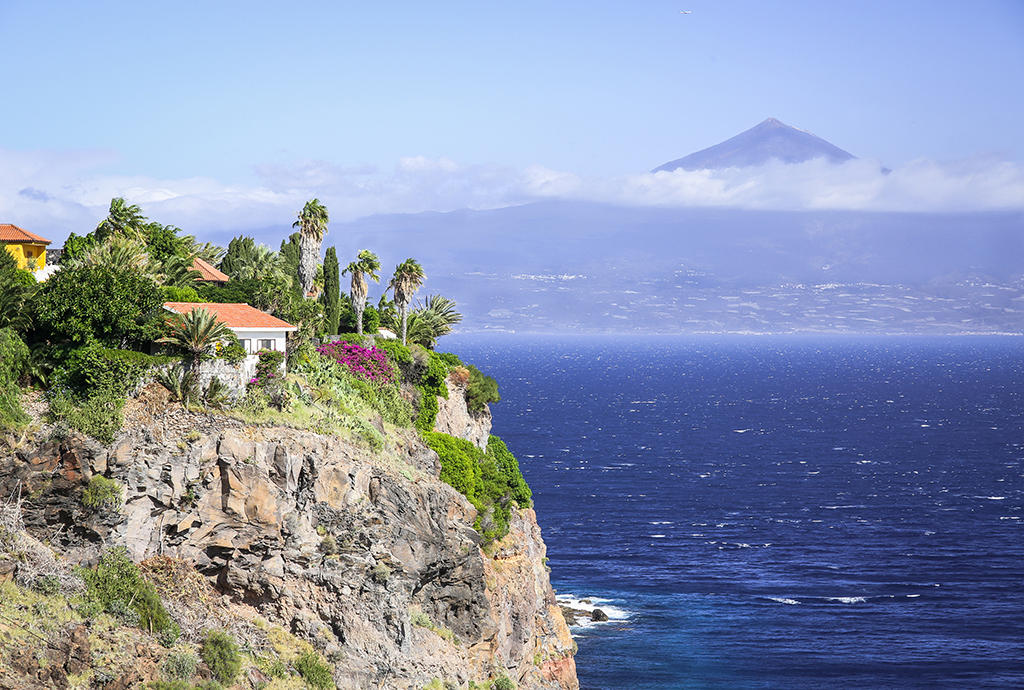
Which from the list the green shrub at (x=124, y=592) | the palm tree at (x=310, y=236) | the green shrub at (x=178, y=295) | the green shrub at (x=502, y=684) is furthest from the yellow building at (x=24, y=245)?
the green shrub at (x=502, y=684)

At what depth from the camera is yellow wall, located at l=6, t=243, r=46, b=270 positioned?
176 feet

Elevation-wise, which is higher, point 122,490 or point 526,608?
point 122,490

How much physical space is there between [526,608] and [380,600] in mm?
15629

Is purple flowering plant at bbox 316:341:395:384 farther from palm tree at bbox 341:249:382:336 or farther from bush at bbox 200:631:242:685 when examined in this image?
bush at bbox 200:631:242:685

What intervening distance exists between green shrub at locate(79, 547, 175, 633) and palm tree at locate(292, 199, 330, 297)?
120 ft

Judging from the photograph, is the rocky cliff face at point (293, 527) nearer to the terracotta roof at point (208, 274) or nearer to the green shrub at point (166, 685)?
the green shrub at point (166, 685)

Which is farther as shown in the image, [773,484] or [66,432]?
[773,484]

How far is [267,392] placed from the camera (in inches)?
1476

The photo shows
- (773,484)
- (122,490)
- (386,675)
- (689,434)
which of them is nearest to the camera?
(122,490)

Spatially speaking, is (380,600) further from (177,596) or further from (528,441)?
(528,441)

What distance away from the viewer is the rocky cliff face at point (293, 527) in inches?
1219

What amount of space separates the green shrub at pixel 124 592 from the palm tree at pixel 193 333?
8.18 meters

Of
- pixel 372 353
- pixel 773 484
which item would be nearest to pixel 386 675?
pixel 372 353

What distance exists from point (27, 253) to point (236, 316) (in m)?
24.2
